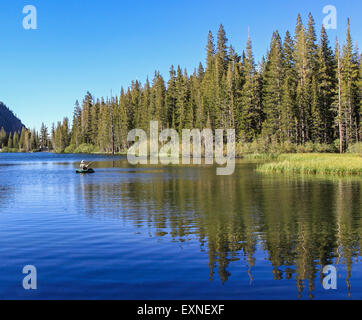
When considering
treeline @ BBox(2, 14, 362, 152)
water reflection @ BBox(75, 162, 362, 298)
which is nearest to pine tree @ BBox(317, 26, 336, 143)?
treeline @ BBox(2, 14, 362, 152)

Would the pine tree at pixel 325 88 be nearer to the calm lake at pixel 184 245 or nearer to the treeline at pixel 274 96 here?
the treeline at pixel 274 96

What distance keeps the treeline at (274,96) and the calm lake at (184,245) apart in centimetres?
4909

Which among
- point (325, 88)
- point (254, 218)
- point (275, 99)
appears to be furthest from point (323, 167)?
point (325, 88)

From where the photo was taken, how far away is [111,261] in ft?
42.0

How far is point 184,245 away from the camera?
14.8m

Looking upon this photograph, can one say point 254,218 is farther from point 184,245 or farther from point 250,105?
point 250,105

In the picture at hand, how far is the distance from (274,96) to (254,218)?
6800cm

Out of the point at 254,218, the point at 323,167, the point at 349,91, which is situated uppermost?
the point at 349,91

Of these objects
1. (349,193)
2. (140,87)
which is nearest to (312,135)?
(349,193)

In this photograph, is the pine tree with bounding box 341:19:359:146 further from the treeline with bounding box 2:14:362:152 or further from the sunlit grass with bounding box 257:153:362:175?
the sunlit grass with bounding box 257:153:362:175

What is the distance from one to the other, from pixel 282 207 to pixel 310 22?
8092cm

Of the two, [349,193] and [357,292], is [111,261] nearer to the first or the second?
[357,292]

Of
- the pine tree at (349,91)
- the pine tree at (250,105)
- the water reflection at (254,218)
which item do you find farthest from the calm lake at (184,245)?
the pine tree at (250,105)

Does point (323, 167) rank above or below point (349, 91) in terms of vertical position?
below
